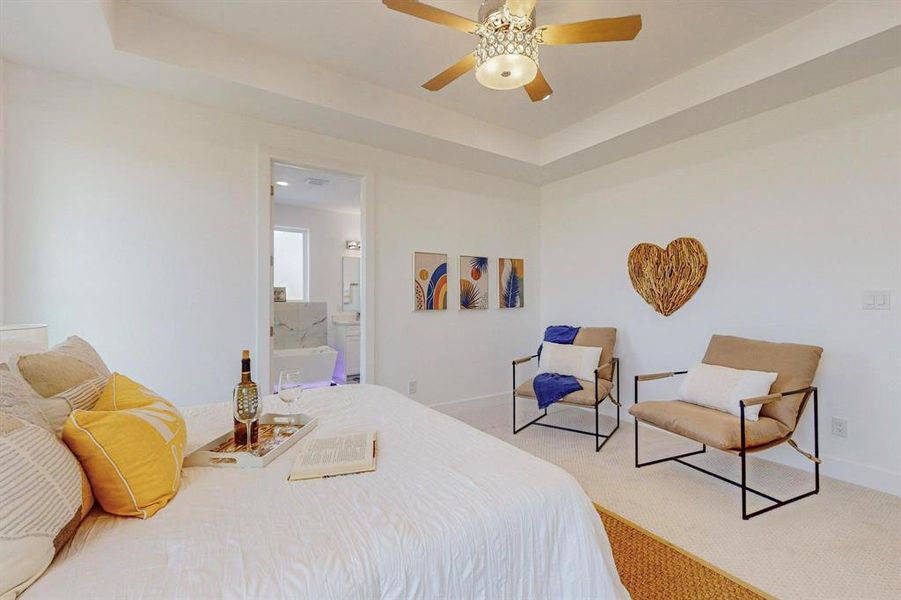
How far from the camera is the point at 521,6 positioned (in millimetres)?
1804

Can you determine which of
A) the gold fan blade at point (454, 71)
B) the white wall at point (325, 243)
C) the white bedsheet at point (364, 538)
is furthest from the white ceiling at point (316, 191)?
the white bedsheet at point (364, 538)

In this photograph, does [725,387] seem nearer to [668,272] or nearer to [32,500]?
[668,272]

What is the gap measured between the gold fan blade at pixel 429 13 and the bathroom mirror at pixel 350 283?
520cm

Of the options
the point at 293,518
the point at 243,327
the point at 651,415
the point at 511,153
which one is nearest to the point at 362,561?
the point at 293,518

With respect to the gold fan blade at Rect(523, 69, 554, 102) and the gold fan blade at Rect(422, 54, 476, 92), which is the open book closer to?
the gold fan blade at Rect(422, 54, 476, 92)

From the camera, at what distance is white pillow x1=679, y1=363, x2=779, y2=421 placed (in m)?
2.51

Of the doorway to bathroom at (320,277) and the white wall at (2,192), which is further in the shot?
the doorway to bathroom at (320,277)

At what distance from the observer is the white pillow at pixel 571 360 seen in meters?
3.55

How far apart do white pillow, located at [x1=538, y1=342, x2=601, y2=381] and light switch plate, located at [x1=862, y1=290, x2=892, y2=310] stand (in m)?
1.72

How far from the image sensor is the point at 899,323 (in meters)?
2.46

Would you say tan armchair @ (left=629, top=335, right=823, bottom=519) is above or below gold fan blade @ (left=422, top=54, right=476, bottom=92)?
below

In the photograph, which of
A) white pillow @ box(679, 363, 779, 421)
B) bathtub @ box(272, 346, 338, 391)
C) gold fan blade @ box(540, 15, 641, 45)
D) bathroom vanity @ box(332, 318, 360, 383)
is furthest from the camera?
bathroom vanity @ box(332, 318, 360, 383)

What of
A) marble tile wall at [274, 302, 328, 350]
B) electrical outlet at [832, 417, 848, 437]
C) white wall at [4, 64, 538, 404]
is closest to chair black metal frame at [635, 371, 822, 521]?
electrical outlet at [832, 417, 848, 437]

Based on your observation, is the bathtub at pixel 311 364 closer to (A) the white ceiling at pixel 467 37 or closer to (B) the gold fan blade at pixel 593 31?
(A) the white ceiling at pixel 467 37
